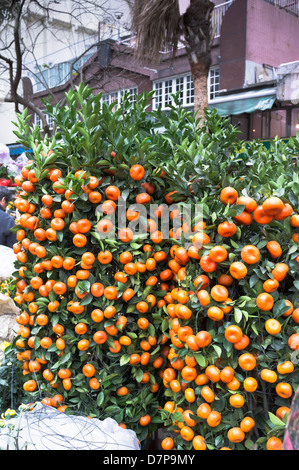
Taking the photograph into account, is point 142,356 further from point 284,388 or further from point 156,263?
point 284,388

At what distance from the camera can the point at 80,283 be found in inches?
87.0

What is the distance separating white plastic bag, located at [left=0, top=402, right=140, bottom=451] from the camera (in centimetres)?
193

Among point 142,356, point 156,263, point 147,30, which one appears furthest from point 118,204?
point 147,30

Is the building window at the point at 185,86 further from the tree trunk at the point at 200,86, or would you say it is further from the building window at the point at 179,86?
the tree trunk at the point at 200,86

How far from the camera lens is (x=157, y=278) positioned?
2416 millimetres

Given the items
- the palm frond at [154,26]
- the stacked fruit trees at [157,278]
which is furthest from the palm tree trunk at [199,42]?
the stacked fruit trees at [157,278]

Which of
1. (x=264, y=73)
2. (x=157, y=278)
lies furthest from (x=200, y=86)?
(x=264, y=73)

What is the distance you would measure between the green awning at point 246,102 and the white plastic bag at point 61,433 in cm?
1348

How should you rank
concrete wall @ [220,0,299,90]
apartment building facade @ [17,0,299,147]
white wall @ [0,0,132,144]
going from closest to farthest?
white wall @ [0,0,132,144] < apartment building facade @ [17,0,299,147] < concrete wall @ [220,0,299,90]

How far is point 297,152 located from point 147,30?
636cm

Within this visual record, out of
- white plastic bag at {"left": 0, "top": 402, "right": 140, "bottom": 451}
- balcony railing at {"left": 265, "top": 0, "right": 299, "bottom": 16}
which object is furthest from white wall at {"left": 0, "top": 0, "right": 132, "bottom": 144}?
balcony railing at {"left": 265, "top": 0, "right": 299, "bottom": 16}

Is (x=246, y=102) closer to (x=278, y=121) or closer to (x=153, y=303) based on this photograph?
(x=278, y=121)

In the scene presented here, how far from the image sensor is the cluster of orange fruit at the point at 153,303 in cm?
179

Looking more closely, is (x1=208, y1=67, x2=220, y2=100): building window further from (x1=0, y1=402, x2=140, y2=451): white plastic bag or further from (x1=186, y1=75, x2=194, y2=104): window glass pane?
(x1=0, y1=402, x2=140, y2=451): white plastic bag
